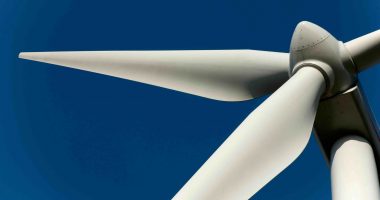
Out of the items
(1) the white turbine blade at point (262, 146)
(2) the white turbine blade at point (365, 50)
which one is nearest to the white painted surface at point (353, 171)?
(1) the white turbine blade at point (262, 146)

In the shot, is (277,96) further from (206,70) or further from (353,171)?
(206,70)

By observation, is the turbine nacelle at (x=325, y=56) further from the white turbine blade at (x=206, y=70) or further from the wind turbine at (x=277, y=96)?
the white turbine blade at (x=206, y=70)

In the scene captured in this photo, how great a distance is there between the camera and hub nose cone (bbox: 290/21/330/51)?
964cm

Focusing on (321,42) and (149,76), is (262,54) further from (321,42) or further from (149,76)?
(149,76)

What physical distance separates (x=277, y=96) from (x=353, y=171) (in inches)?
79.4

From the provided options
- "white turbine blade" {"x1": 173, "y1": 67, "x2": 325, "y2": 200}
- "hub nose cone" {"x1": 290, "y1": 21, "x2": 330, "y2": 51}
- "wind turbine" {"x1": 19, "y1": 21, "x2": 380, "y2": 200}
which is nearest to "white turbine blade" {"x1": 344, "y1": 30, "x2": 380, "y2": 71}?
"wind turbine" {"x1": 19, "y1": 21, "x2": 380, "y2": 200}

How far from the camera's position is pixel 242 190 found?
641 centimetres

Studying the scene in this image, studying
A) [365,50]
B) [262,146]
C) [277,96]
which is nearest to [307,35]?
[365,50]

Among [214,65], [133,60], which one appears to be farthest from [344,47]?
[133,60]

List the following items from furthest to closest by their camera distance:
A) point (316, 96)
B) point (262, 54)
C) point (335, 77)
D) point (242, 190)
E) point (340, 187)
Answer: point (262, 54) → point (335, 77) → point (316, 96) → point (340, 187) → point (242, 190)

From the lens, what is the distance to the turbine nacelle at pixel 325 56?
946 cm

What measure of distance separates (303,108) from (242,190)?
2.56 m

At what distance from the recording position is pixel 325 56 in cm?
948

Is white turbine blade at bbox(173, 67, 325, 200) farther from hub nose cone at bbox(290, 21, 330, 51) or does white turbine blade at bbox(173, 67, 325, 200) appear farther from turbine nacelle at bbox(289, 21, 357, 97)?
hub nose cone at bbox(290, 21, 330, 51)
